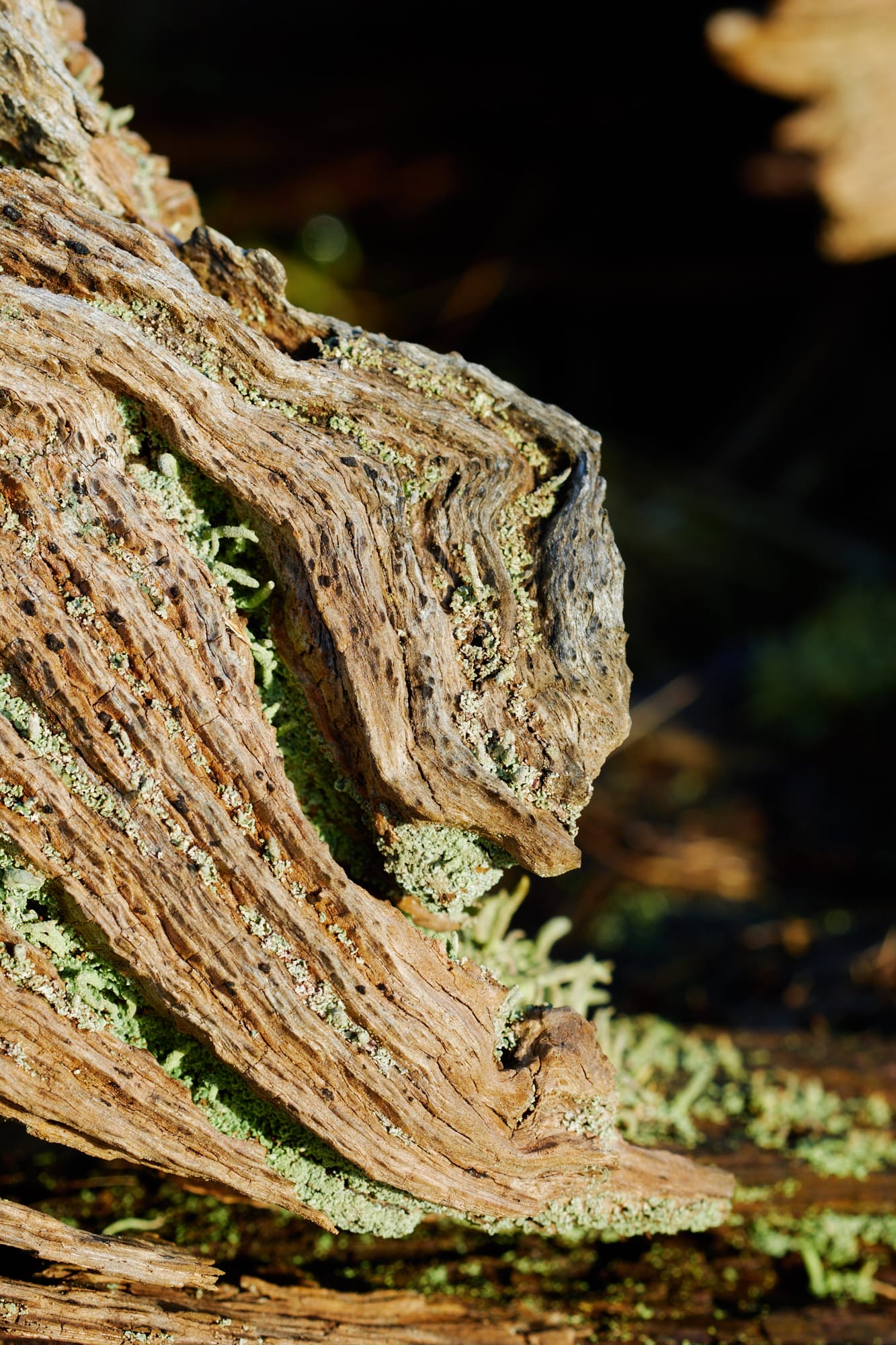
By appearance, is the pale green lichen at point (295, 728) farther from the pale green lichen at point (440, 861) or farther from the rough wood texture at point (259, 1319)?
the rough wood texture at point (259, 1319)

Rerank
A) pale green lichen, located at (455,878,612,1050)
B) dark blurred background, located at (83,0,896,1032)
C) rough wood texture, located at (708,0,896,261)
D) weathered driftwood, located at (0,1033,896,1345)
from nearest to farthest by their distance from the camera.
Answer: weathered driftwood, located at (0,1033,896,1345) → pale green lichen, located at (455,878,612,1050) → rough wood texture, located at (708,0,896,261) → dark blurred background, located at (83,0,896,1032)

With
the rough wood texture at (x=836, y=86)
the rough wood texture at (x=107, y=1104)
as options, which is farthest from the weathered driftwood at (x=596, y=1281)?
the rough wood texture at (x=836, y=86)

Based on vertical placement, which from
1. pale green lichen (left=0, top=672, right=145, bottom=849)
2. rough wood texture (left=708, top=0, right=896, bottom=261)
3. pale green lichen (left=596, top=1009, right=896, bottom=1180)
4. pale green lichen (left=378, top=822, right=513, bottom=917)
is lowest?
pale green lichen (left=0, top=672, right=145, bottom=849)

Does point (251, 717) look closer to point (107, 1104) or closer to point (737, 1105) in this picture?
point (107, 1104)

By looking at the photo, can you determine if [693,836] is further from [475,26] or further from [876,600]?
[475,26]

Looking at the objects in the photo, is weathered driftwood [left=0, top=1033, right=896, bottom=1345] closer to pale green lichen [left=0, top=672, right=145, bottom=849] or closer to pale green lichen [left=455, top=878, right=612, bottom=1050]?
pale green lichen [left=455, top=878, right=612, bottom=1050]

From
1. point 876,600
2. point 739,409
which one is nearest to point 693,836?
point 876,600

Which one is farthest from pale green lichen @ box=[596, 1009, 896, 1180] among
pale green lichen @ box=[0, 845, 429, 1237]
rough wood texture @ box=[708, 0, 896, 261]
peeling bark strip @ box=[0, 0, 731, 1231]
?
rough wood texture @ box=[708, 0, 896, 261]
